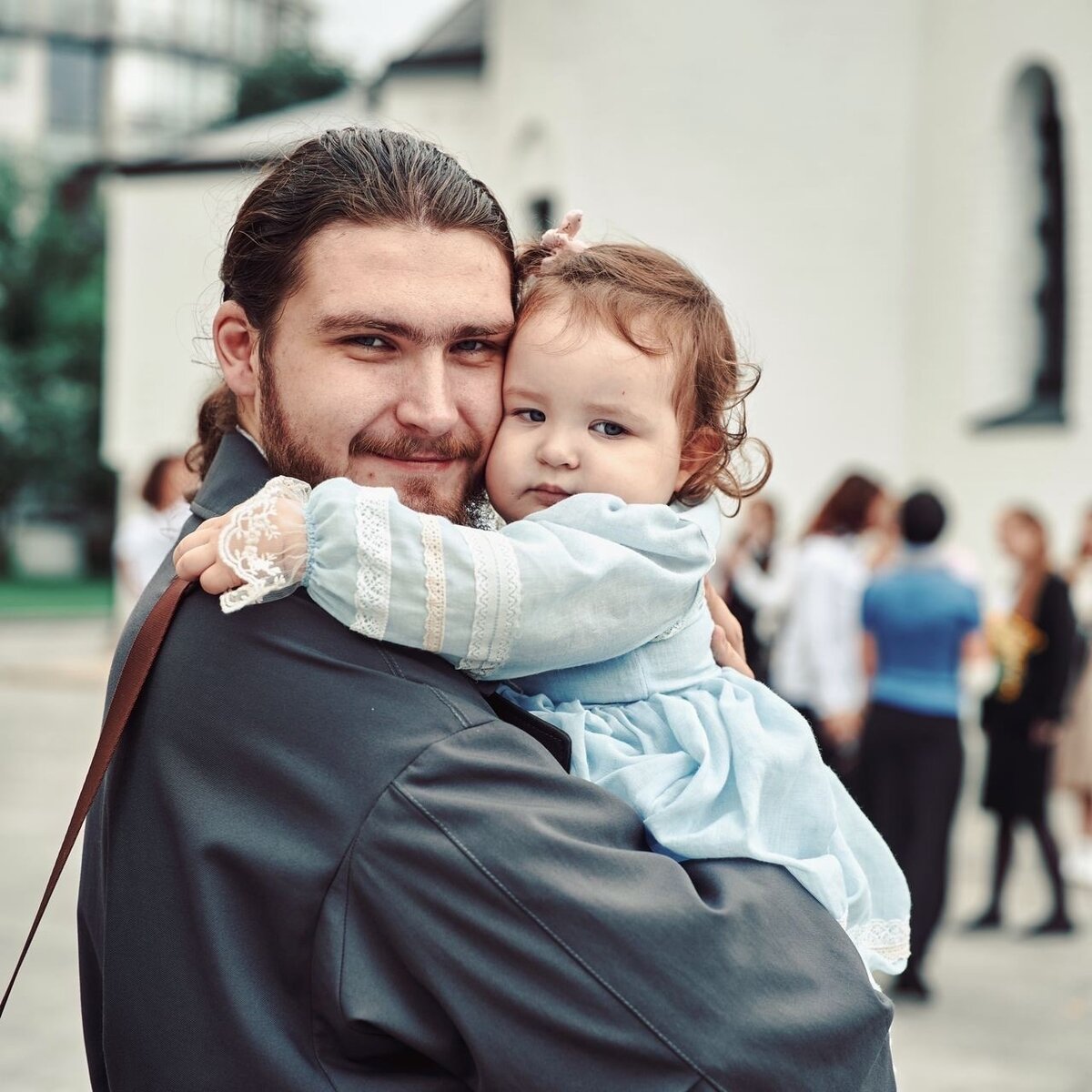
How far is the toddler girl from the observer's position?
5.76 feet

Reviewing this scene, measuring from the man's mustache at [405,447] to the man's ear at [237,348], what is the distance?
22 cm

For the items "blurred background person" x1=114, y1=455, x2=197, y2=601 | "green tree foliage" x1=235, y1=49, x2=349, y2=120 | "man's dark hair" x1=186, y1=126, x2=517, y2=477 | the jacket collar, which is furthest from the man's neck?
"green tree foliage" x1=235, y1=49, x2=349, y2=120

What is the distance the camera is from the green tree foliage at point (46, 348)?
→ 128ft

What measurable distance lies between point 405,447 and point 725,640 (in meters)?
0.64

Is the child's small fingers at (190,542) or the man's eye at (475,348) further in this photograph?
the man's eye at (475,348)

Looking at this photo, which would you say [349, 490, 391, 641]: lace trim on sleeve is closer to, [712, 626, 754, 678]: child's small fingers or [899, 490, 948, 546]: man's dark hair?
[712, 626, 754, 678]: child's small fingers

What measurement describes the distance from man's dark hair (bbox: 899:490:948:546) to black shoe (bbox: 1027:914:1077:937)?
2142mm

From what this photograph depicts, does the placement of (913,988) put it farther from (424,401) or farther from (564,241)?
(424,401)

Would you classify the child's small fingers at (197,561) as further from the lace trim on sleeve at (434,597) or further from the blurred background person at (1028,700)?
the blurred background person at (1028,700)

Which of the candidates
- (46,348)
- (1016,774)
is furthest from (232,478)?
(46,348)

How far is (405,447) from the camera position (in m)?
2.08

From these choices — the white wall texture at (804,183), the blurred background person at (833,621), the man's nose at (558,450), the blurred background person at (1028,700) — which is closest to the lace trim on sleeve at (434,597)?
the man's nose at (558,450)

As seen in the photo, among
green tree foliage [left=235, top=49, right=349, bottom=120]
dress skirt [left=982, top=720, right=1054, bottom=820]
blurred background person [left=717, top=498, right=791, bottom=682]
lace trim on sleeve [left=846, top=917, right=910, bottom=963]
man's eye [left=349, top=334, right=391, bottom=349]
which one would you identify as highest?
green tree foliage [left=235, top=49, right=349, bottom=120]

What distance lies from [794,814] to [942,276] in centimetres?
1345
